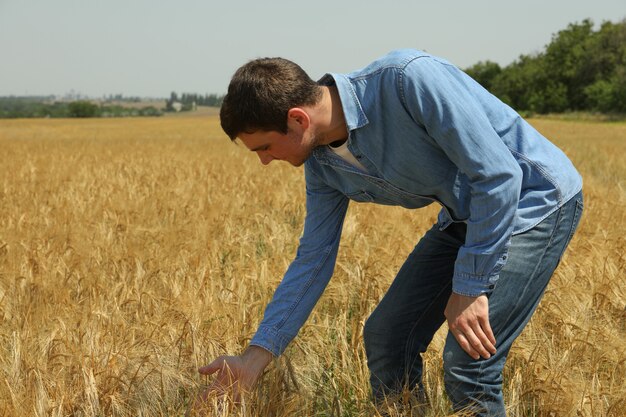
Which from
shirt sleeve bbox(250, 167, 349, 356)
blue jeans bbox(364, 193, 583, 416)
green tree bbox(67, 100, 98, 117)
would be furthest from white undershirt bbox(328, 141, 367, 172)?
green tree bbox(67, 100, 98, 117)

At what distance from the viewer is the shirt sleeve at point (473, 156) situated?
1.72m

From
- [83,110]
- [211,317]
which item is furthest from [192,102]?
[211,317]

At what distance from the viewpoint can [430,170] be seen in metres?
1.96

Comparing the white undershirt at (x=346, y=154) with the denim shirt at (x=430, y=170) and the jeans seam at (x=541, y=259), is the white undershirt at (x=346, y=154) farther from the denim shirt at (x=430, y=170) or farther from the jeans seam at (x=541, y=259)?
the jeans seam at (x=541, y=259)

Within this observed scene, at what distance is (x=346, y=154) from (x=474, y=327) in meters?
0.62

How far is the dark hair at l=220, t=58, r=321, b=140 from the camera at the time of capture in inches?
70.8

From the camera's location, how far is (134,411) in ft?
Result: 7.43

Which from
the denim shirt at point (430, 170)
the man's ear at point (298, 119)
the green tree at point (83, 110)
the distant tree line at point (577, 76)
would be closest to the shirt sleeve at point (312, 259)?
the denim shirt at point (430, 170)

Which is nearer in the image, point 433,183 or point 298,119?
point 298,119

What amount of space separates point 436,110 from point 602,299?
1904mm

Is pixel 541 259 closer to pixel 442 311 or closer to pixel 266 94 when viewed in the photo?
pixel 442 311

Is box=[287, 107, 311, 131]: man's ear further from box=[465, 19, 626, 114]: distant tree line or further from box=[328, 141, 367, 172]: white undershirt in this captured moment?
box=[465, 19, 626, 114]: distant tree line

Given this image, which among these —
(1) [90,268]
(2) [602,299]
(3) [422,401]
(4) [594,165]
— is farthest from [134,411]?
(4) [594,165]

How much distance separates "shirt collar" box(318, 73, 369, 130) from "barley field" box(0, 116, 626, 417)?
32.6 inches
